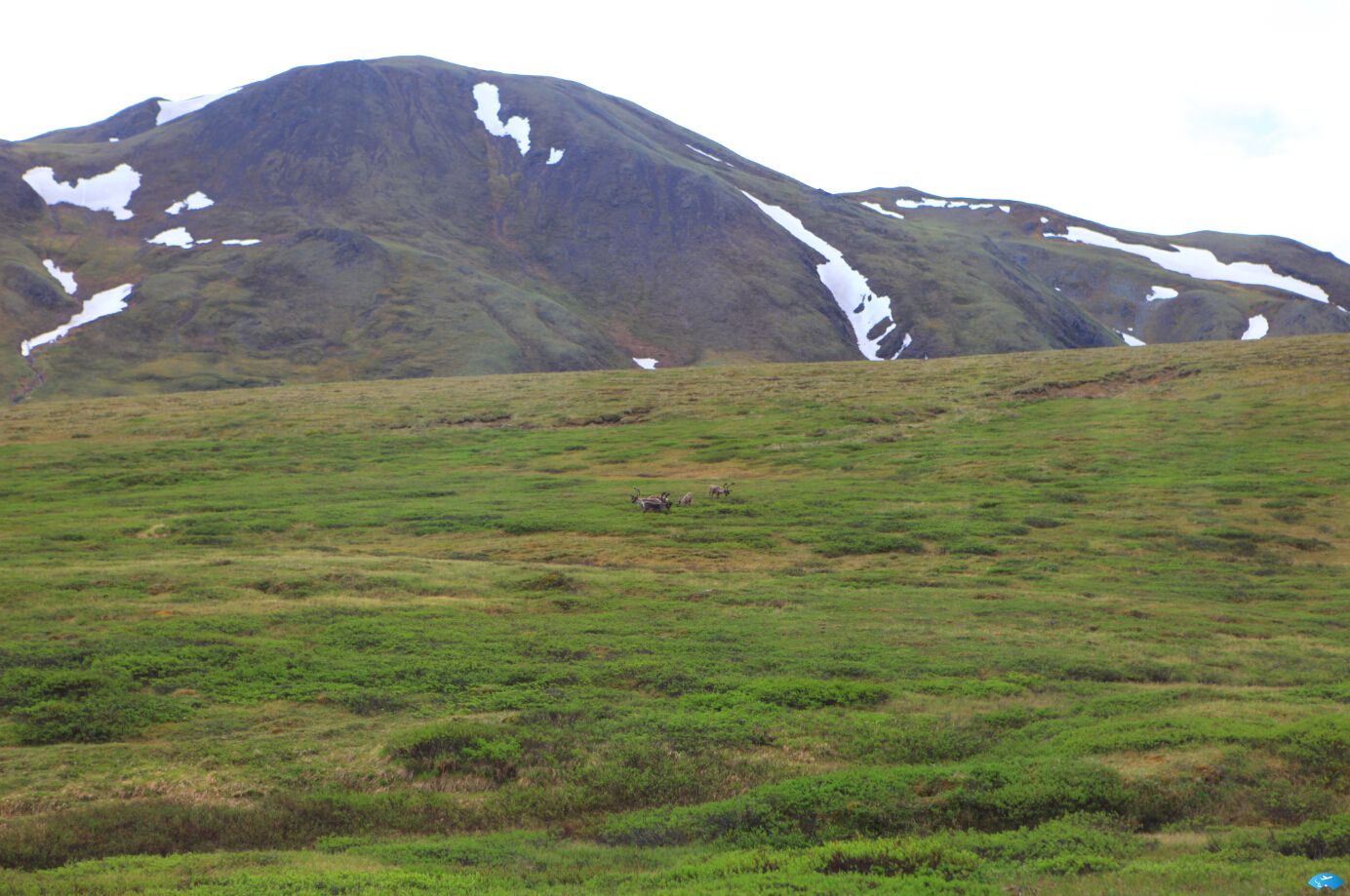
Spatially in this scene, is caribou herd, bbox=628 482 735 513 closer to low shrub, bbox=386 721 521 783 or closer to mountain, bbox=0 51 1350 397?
low shrub, bbox=386 721 521 783

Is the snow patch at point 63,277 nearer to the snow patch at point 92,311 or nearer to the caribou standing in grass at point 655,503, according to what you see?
the snow patch at point 92,311

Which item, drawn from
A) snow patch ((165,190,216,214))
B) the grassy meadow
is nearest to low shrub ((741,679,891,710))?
the grassy meadow

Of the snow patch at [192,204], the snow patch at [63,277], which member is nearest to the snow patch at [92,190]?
the snow patch at [192,204]

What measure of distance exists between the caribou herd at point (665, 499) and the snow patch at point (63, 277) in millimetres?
143974

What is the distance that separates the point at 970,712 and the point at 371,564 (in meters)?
19.2

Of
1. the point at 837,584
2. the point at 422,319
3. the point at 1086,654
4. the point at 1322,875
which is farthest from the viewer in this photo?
the point at 422,319

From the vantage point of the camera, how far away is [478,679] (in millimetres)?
20062

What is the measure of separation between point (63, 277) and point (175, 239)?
2137 centimetres

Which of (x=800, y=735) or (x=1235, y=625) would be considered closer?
(x=800, y=735)

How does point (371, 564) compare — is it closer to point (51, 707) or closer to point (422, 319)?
point (51, 707)

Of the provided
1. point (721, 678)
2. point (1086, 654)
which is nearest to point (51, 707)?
point (721, 678)

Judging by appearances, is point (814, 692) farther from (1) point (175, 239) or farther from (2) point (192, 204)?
(2) point (192, 204)

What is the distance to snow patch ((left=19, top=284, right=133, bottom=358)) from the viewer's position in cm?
13670

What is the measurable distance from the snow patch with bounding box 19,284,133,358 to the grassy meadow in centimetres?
10278
